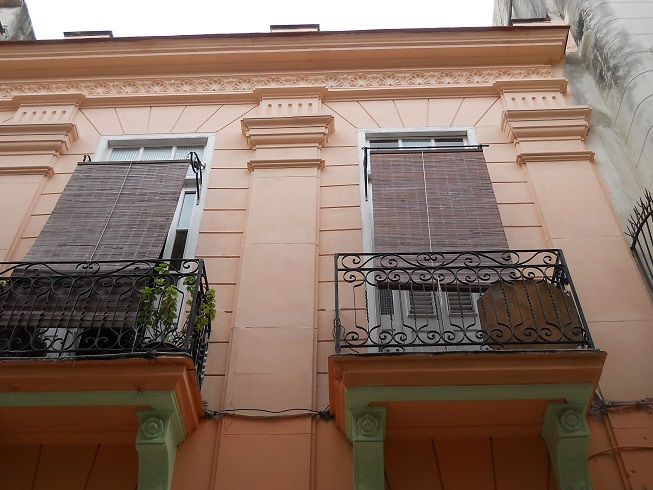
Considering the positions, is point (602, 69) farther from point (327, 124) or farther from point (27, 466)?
point (27, 466)

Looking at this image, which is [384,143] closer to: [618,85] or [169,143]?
[169,143]

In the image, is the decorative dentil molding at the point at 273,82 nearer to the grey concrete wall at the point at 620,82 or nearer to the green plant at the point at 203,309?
the grey concrete wall at the point at 620,82

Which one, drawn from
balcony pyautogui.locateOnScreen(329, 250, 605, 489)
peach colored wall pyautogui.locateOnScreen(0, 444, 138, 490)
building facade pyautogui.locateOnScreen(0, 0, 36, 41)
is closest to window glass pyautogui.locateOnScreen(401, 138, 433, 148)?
balcony pyautogui.locateOnScreen(329, 250, 605, 489)

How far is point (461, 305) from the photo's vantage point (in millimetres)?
5867

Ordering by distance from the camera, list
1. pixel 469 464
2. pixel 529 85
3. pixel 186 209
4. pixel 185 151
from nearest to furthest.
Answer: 1. pixel 469 464
2. pixel 186 209
3. pixel 185 151
4. pixel 529 85

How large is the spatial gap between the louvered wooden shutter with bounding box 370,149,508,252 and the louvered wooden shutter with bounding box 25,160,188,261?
2.25 metres

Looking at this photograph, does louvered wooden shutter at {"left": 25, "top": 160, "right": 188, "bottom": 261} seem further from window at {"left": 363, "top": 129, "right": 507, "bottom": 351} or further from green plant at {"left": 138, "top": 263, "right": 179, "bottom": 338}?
window at {"left": 363, "top": 129, "right": 507, "bottom": 351}

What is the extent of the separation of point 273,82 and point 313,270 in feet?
12.5

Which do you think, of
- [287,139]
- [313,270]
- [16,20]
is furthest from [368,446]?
[16,20]

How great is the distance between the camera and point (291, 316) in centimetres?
648

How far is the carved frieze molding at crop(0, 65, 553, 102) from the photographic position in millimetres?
9500

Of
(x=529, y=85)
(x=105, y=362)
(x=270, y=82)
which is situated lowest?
(x=105, y=362)

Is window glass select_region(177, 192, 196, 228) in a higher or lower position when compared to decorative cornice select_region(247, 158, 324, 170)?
lower

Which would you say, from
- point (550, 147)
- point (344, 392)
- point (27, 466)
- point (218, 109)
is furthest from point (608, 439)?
point (218, 109)
